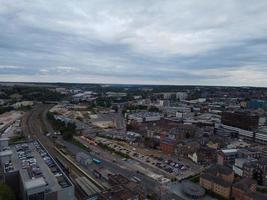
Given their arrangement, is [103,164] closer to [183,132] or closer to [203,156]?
[203,156]

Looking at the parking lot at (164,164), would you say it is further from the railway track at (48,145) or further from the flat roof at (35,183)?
the flat roof at (35,183)

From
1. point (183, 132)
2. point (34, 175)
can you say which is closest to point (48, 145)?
point (34, 175)

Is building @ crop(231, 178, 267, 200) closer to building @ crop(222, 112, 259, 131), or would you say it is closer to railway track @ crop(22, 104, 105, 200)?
railway track @ crop(22, 104, 105, 200)

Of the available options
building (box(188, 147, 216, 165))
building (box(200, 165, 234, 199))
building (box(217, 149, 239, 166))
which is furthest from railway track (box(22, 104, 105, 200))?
building (box(217, 149, 239, 166))

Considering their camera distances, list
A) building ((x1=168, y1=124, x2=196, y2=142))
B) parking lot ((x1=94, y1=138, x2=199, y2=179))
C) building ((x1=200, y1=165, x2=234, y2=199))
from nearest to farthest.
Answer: building ((x1=200, y1=165, x2=234, y2=199)), parking lot ((x1=94, y1=138, x2=199, y2=179)), building ((x1=168, y1=124, x2=196, y2=142))

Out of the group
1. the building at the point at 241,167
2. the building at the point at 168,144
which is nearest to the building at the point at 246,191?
the building at the point at 241,167

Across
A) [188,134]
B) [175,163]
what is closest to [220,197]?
[175,163]
